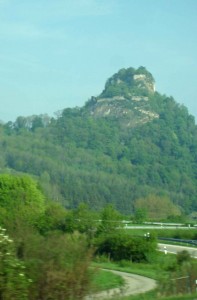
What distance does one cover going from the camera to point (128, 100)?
183000mm

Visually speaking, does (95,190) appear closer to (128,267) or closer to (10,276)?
(128,267)

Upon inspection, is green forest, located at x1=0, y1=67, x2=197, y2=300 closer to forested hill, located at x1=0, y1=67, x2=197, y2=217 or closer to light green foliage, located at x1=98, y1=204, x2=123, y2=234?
light green foliage, located at x1=98, y1=204, x2=123, y2=234

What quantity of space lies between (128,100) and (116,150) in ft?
109

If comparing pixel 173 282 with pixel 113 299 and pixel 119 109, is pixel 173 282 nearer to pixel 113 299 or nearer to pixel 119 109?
pixel 113 299

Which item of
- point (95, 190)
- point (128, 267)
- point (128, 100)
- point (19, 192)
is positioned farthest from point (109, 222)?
point (128, 100)

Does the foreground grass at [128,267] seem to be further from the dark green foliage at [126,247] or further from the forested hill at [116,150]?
the forested hill at [116,150]

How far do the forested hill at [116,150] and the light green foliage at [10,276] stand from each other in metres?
76.7

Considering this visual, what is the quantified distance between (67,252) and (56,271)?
1.75 feet

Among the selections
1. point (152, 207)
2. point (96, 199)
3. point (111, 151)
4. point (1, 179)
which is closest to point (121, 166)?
point (111, 151)

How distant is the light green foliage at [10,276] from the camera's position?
35.6 ft

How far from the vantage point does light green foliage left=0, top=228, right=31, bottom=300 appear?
35.6 ft

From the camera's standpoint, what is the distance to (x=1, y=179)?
205 ft

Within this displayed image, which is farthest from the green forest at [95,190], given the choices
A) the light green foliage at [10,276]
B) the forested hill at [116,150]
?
the forested hill at [116,150]

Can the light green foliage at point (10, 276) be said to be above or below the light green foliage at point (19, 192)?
below
